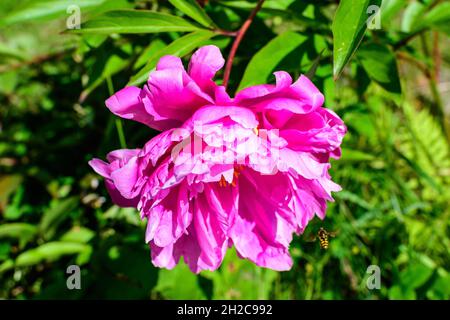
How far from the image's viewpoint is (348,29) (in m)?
0.60

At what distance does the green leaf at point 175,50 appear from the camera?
74cm

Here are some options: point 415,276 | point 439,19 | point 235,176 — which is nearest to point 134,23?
point 235,176

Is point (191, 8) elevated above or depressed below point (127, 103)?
above

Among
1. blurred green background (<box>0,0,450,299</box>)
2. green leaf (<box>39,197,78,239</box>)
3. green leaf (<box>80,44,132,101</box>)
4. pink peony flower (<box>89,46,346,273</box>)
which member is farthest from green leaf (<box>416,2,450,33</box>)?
green leaf (<box>39,197,78,239</box>)

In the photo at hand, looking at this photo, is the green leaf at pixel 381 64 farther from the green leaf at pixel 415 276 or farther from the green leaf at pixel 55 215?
the green leaf at pixel 55 215

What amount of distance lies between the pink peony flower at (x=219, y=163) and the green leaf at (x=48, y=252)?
19.3 inches

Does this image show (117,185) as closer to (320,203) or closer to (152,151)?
(152,151)

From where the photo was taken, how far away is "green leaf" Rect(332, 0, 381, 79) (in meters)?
0.57

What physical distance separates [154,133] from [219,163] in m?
0.52

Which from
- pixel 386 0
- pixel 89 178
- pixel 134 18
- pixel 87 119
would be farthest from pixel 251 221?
pixel 87 119

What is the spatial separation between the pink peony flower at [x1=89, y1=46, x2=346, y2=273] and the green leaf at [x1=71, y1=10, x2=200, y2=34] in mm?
126

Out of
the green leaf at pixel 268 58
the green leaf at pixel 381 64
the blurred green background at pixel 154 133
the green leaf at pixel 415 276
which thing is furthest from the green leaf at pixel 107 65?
the green leaf at pixel 415 276

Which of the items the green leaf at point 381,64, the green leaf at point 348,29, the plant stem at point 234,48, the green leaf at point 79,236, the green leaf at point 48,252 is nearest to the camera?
the green leaf at point 348,29

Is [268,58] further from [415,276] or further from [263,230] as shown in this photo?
[415,276]
